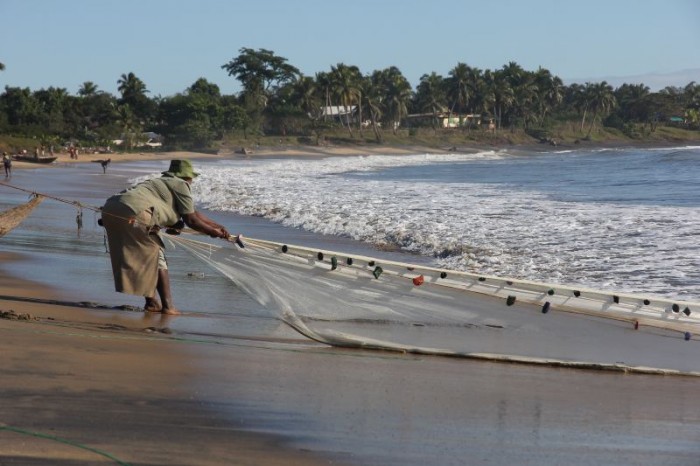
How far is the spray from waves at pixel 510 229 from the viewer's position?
12125mm

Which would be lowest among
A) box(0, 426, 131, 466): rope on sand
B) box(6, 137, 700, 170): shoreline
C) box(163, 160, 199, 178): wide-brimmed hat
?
box(6, 137, 700, 170): shoreline

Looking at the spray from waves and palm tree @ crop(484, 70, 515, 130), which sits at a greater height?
palm tree @ crop(484, 70, 515, 130)

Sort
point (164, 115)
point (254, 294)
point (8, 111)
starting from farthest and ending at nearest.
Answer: point (164, 115) → point (8, 111) → point (254, 294)

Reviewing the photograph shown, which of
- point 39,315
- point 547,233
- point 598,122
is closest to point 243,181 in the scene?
point 547,233

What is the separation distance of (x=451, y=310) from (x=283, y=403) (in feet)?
8.26

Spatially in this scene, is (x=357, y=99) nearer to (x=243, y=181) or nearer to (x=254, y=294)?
(x=243, y=181)

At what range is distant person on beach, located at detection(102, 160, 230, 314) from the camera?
7312 mm

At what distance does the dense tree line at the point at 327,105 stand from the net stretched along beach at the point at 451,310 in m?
58.6

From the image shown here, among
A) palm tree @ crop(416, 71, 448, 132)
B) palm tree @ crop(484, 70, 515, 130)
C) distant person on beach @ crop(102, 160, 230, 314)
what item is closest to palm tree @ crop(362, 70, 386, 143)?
palm tree @ crop(416, 71, 448, 132)

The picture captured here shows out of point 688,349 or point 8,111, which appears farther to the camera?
point 8,111

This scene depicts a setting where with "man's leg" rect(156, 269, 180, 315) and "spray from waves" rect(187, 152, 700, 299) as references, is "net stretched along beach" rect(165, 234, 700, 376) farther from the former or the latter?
"spray from waves" rect(187, 152, 700, 299)

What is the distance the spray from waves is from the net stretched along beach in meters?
3.23

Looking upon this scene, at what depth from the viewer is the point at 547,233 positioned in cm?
1642

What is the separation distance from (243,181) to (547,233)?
22394 mm
